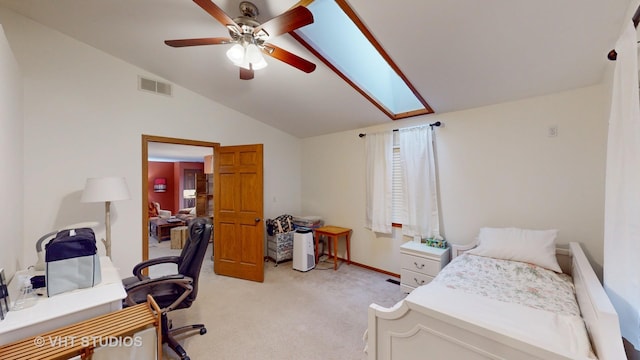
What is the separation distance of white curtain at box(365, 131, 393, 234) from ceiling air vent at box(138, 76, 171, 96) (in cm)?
299

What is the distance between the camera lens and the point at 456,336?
3.67 feet

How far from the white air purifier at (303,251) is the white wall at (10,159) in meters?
2.91

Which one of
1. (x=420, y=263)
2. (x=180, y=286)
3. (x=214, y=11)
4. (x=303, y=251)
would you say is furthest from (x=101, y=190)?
(x=420, y=263)

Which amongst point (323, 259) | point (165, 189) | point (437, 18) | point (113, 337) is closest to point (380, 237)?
point (323, 259)

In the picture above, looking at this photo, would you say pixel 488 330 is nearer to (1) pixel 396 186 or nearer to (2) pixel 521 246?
(2) pixel 521 246

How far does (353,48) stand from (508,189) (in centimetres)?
239

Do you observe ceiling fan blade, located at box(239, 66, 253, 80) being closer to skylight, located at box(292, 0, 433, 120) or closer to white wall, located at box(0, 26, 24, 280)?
skylight, located at box(292, 0, 433, 120)

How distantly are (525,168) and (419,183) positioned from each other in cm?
112

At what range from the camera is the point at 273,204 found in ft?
15.1

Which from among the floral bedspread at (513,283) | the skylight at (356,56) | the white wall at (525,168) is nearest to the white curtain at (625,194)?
the floral bedspread at (513,283)

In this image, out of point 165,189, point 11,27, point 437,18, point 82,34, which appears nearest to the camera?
point 437,18

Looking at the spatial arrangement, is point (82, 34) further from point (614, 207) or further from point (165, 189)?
point (165, 189)

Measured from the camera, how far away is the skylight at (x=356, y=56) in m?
2.18

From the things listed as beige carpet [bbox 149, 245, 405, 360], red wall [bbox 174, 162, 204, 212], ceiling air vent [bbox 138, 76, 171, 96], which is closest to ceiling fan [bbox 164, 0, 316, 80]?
ceiling air vent [bbox 138, 76, 171, 96]
